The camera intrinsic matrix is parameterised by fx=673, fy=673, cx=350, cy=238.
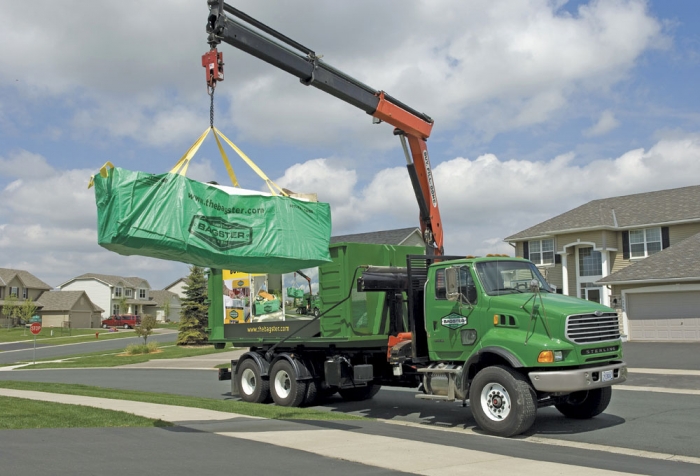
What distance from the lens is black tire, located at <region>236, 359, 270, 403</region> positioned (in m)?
14.6

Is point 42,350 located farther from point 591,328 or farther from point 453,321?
point 591,328

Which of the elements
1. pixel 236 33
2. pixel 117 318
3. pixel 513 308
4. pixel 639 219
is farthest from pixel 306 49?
pixel 117 318

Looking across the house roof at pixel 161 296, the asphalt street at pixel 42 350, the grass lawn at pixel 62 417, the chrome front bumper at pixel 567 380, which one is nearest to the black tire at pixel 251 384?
the grass lawn at pixel 62 417

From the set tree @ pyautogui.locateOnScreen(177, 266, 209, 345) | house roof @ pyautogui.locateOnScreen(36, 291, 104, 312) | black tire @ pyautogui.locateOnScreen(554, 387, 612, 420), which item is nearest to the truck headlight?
black tire @ pyautogui.locateOnScreen(554, 387, 612, 420)

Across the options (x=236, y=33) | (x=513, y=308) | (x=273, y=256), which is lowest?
(x=513, y=308)

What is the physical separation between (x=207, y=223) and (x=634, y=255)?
30311 millimetres

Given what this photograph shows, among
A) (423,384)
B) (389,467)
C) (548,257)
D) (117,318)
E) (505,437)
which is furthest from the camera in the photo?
(117,318)

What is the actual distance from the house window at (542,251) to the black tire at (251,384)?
26398 millimetres

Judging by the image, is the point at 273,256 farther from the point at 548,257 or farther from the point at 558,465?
the point at 548,257

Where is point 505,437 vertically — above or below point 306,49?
below

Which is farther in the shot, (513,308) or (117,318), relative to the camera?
(117,318)

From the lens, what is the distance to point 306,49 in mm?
11961

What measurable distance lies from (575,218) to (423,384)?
28.0 metres

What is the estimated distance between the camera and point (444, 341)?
11.5 meters
